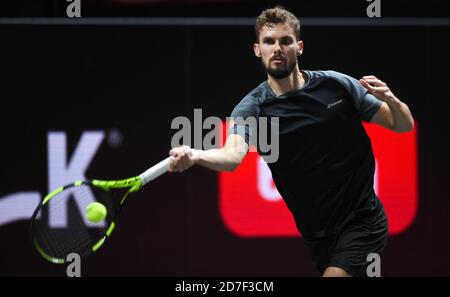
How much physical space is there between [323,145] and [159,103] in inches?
78.9

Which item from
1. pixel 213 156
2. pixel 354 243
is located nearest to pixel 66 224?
pixel 213 156

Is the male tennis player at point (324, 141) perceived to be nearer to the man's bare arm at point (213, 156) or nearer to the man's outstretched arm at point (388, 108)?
the man's outstretched arm at point (388, 108)

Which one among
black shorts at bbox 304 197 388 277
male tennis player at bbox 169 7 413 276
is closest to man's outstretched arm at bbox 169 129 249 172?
male tennis player at bbox 169 7 413 276

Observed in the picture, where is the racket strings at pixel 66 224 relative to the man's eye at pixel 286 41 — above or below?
below

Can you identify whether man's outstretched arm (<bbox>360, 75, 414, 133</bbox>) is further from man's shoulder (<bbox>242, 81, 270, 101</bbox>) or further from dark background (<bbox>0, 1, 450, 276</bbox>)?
dark background (<bbox>0, 1, 450, 276</bbox>)

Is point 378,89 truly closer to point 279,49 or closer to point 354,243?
point 279,49

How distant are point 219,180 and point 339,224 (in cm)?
185

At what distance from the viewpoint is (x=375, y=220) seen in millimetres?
3580

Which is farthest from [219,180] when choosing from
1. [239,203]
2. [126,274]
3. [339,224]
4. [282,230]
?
[339,224]

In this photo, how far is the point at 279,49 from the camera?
3520mm

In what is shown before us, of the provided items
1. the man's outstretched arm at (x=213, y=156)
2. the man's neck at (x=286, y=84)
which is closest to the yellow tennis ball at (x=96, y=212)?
the man's outstretched arm at (x=213, y=156)

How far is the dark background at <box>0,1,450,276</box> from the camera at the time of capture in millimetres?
5238

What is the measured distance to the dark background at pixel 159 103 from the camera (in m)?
5.24

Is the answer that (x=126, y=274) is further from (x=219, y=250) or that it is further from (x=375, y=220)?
(x=375, y=220)
